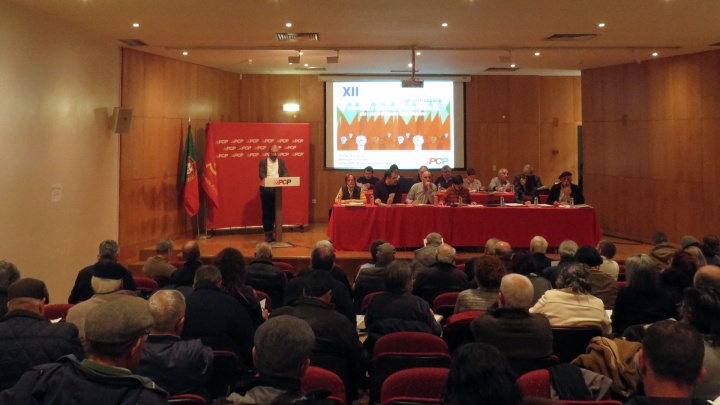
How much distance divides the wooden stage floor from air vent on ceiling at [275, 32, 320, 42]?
3162mm

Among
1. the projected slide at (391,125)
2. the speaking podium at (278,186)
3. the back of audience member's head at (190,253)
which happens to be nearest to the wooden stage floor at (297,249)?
the speaking podium at (278,186)

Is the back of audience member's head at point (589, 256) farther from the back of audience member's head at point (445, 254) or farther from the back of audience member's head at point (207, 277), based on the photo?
the back of audience member's head at point (207, 277)

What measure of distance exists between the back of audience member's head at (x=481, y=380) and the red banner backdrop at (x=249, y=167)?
1039cm

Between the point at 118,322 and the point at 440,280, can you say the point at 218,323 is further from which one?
the point at 440,280

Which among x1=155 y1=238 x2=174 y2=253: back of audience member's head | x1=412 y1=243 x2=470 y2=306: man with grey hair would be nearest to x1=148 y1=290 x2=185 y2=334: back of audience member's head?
x1=412 y1=243 x2=470 y2=306: man with grey hair

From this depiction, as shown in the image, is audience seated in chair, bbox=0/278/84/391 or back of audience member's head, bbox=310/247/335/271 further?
back of audience member's head, bbox=310/247/335/271

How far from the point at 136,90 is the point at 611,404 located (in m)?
9.41

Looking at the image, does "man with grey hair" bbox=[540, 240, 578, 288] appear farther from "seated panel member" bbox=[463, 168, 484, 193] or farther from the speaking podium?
"seated panel member" bbox=[463, 168, 484, 193]

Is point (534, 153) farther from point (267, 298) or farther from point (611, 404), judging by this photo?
point (611, 404)

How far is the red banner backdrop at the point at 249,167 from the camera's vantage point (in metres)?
12.5

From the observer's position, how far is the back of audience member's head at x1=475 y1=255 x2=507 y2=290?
454cm

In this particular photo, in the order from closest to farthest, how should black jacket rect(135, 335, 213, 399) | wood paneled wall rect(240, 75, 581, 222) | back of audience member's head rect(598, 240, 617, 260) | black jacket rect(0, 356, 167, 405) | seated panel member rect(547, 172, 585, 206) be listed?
black jacket rect(0, 356, 167, 405) < black jacket rect(135, 335, 213, 399) < back of audience member's head rect(598, 240, 617, 260) < seated panel member rect(547, 172, 585, 206) < wood paneled wall rect(240, 75, 581, 222)

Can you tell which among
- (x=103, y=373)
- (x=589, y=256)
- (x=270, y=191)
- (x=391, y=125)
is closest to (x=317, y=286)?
(x=103, y=373)

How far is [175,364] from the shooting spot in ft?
10.1
